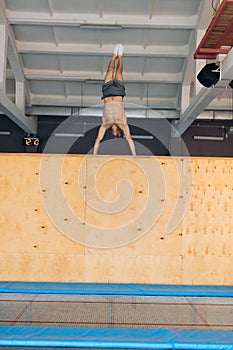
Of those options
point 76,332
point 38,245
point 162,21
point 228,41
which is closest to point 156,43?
point 162,21

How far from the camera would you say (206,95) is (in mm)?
6965

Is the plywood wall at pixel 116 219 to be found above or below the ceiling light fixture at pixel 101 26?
below

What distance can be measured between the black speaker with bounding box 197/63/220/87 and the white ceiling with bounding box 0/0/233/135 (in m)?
1.13

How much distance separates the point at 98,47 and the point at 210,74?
2.69 meters

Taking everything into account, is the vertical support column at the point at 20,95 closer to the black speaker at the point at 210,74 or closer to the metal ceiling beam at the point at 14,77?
the metal ceiling beam at the point at 14,77

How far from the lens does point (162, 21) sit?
7270 millimetres

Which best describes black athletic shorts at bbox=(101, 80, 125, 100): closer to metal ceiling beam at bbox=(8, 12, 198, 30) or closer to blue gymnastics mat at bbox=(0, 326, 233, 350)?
metal ceiling beam at bbox=(8, 12, 198, 30)

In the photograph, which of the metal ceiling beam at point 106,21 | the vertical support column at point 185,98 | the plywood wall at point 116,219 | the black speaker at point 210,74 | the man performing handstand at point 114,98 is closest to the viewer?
the black speaker at point 210,74

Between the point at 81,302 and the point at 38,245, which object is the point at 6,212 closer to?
the point at 38,245

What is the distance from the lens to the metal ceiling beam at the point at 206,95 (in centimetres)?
559

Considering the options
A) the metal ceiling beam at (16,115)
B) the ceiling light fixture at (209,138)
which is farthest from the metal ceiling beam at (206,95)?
the metal ceiling beam at (16,115)

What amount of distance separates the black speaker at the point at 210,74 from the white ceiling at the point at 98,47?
1.13 metres

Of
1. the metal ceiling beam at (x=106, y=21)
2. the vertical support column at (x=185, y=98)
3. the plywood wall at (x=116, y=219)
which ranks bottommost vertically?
the plywood wall at (x=116, y=219)

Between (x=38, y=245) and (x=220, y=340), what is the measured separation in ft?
11.5
